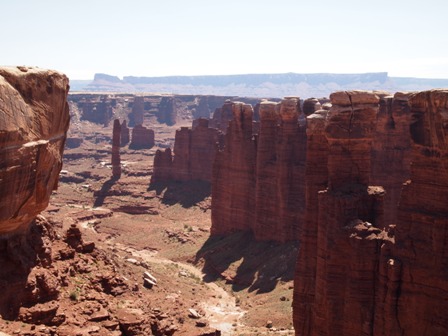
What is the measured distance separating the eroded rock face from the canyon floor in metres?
3.19

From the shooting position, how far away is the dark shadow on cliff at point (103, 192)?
89.2 m

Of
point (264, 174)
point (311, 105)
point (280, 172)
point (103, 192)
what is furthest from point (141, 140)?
point (311, 105)


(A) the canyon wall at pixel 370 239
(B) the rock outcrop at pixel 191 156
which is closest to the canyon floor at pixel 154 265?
(B) the rock outcrop at pixel 191 156

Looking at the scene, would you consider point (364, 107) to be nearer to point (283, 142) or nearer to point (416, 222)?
point (416, 222)

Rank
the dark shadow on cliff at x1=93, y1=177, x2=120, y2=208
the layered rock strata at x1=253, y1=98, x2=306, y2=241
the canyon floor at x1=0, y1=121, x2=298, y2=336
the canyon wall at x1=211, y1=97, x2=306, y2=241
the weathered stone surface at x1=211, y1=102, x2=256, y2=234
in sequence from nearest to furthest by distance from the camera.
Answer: the canyon floor at x1=0, y1=121, x2=298, y2=336, the layered rock strata at x1=253, y1=98, x2=306, y2=241, the canyon wall at x1=211, y1=97, x2=306, y2=241, the weathered stone surface at x1=211, y1=102, x2=256, y2=234, the dark shadow on cliff at x1=93, y1=177, x2=120, y2=208

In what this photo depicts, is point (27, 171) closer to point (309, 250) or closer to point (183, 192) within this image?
point (309, 250)

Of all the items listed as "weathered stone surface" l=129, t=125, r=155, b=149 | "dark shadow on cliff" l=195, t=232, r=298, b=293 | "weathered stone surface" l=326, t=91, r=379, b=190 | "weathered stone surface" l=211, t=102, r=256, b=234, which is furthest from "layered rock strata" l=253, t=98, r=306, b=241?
"weathered stone surface" l=129, t=125, r=155, b=149

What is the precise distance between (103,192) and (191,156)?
45.3 ft

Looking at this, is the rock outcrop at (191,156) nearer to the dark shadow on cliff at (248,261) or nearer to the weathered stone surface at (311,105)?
the dark shadow on cliff at (248,261)

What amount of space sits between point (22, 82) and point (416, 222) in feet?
43.8

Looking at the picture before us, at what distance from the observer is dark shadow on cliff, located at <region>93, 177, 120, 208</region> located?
89150mm

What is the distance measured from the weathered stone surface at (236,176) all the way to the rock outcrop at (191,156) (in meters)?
22.7

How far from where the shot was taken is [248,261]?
5281cm

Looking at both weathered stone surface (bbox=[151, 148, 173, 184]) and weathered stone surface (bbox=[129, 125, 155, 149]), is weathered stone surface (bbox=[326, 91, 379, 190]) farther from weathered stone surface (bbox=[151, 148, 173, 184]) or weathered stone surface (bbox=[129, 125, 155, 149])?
weathered stone surface (bbox=[129, 125, 155, 149])
